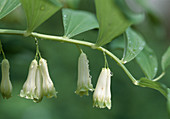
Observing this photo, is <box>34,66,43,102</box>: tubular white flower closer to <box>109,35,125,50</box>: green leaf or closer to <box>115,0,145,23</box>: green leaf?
<box>109,35,125,50</box>: green leaf

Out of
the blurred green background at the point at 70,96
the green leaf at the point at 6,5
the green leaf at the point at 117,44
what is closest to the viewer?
the green leaf at the point at 6,5

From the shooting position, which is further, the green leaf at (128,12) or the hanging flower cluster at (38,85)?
the hanging flower cluster at (38,85)

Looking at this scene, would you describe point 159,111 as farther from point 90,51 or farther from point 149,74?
point 149,74

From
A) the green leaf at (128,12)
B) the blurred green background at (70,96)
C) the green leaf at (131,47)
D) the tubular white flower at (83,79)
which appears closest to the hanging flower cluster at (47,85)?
the tubular white flower at (83,79)

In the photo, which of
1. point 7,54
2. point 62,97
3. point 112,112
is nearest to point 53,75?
point 62,97

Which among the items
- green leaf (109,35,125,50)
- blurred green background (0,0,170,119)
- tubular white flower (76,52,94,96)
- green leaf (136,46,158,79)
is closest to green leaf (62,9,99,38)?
tubular white flower (76,52,94,96)

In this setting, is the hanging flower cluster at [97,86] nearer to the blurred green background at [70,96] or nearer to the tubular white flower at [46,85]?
the tubular white flower at [46,85]
